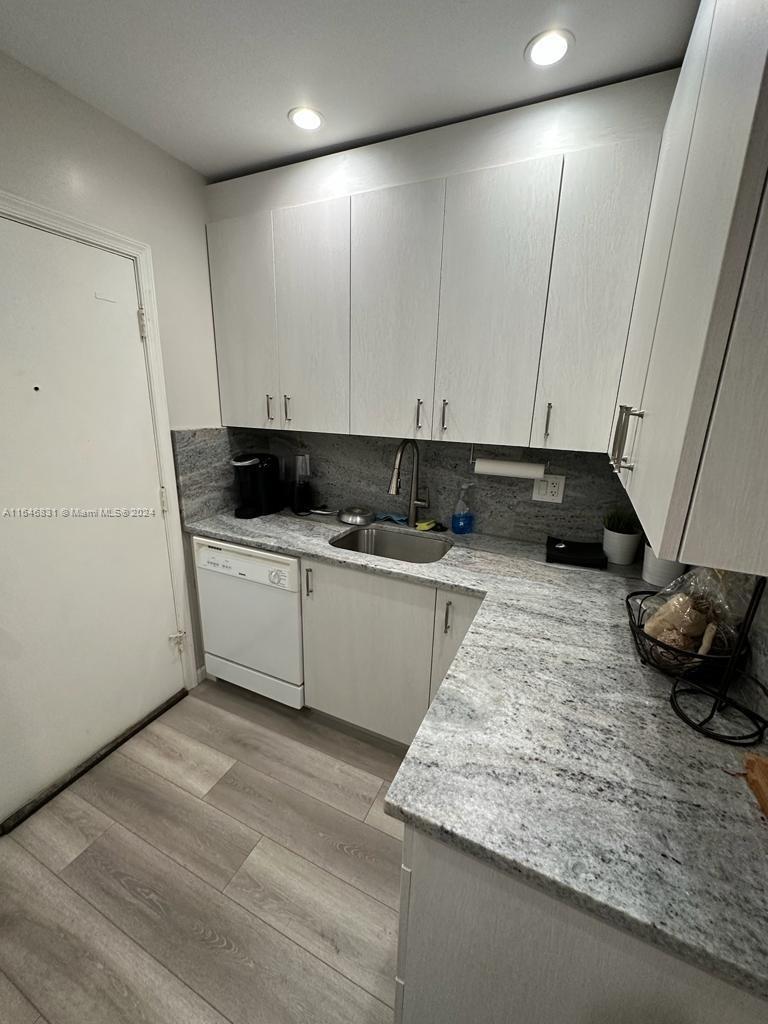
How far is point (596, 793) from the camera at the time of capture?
68 cm

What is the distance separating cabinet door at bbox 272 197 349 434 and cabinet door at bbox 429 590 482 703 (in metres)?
0.93

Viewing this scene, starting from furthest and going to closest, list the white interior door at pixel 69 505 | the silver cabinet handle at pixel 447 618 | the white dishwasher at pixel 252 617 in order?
the white dishwasher at pixel 252 617 < the silver cabinet handle at pixel 447 618 < the white interior door at pixel 69 505

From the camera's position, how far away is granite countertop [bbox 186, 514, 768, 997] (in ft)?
1.73

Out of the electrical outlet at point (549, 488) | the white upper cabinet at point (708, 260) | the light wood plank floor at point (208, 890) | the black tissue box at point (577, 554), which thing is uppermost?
the white upper cabinet at point (708, 260)

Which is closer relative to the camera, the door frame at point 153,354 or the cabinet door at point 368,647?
the door frame at point 153,354

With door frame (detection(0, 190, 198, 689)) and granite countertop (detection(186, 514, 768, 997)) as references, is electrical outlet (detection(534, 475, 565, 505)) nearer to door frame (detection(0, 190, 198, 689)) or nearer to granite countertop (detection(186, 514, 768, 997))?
granite countertop (detection(186, 514, 768, 997))

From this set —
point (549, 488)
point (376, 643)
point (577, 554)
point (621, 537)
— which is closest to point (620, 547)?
point (621, 537)

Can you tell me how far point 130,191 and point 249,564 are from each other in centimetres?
169

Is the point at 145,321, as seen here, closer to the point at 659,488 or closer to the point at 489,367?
the point at 489,367

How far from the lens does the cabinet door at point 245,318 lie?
1.88 metres

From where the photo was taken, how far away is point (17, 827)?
4.76 ft

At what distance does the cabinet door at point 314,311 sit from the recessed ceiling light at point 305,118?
9.8 inches

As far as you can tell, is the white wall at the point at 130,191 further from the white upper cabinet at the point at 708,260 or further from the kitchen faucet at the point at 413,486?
the white upper cabinet at the point at 708,260

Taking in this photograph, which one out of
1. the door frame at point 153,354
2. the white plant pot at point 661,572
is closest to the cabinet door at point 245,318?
the door frame at point 153,354
